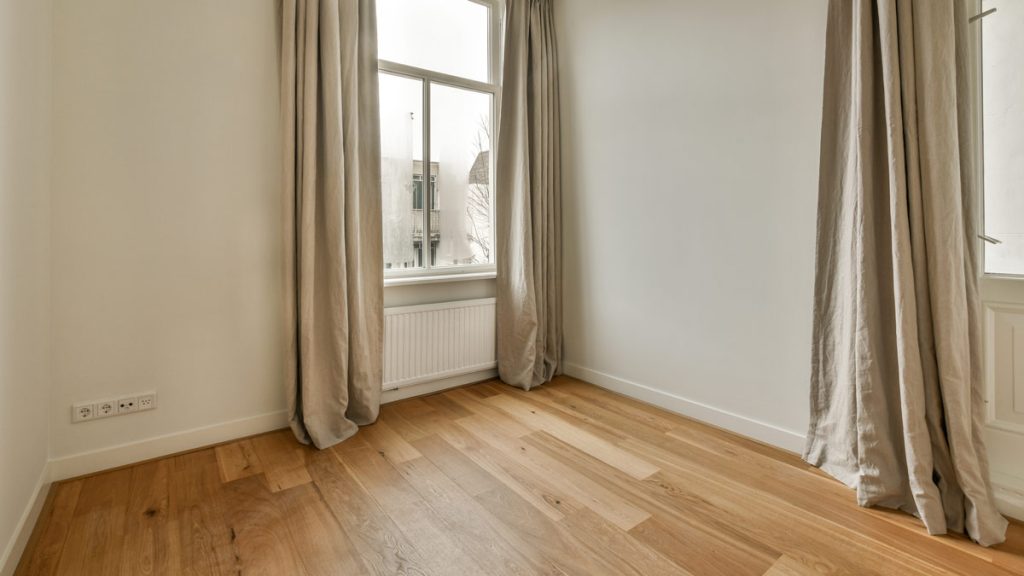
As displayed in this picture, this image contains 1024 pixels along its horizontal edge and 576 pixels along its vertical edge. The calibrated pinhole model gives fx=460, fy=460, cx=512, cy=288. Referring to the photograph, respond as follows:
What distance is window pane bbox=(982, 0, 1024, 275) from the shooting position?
161 centimetres

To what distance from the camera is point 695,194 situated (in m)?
2.46

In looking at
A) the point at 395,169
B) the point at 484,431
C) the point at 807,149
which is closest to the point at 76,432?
the point at 484,431

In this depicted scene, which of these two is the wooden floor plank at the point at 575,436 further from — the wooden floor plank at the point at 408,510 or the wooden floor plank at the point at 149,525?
the wooden floor plank at the point at 149,525

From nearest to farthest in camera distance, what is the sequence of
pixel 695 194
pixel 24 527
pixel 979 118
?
pixel 24 527, pixel 979 118, pixel 695 194

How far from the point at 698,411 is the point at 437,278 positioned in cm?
170

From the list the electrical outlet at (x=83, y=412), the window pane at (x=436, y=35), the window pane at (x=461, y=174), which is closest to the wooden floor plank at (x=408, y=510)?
the electrical outlet at (x=83, y=412)

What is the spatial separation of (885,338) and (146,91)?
318 centimetres

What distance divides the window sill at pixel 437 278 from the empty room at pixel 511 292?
59 millimetres

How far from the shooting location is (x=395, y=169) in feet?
9.23

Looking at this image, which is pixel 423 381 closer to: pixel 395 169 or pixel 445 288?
pixel 445 288

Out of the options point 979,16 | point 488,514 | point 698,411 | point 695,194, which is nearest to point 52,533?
point 488,514

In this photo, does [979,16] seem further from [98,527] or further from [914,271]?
[98,527]

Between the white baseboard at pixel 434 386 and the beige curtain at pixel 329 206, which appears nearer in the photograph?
the beige curtain at pixel 329 206

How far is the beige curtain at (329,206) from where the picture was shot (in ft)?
7.25
